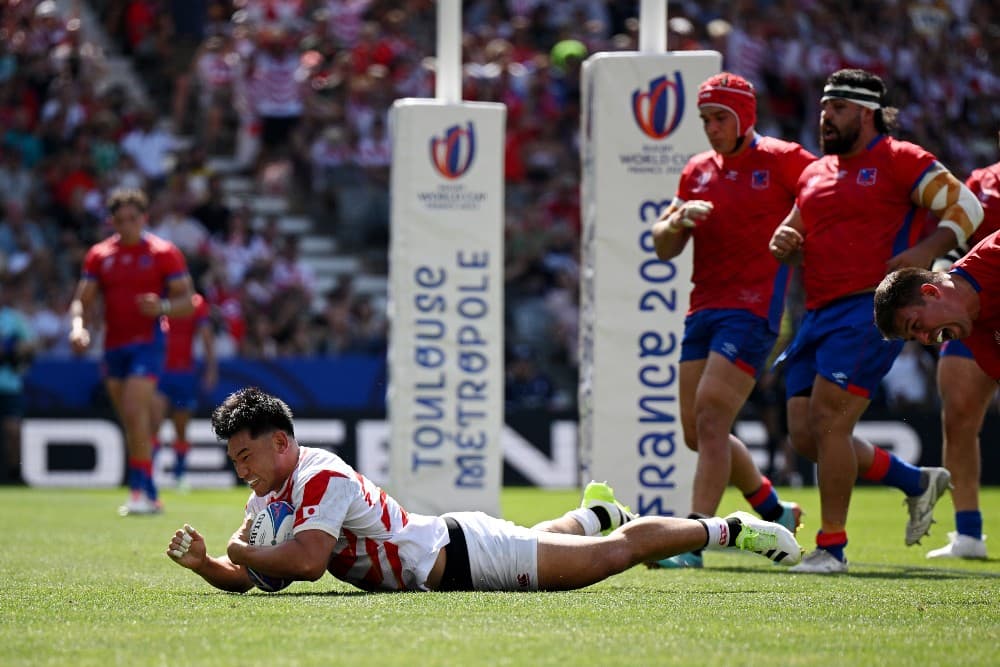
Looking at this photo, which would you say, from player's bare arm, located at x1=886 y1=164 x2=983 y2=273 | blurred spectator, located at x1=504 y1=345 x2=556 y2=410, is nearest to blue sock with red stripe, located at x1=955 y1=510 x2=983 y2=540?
player's bare arm, located at x1=886 y1=164 x2=983 y2=273

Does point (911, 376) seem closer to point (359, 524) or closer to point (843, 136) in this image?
point (843, 136)

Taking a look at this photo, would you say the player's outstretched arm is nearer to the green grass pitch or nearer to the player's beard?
the green grass pitch

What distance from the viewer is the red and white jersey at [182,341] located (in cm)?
1850

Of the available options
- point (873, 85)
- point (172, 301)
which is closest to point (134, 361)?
point (172, 301)

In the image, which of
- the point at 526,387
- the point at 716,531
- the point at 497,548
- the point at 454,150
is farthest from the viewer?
the point at 526,387

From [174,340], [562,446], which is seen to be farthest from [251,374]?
[562,446]

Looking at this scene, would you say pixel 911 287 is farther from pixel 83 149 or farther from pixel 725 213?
pixel 83 149

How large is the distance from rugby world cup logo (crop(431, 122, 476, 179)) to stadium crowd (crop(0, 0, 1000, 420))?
24.4ft

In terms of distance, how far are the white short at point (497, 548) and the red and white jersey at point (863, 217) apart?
102 inches

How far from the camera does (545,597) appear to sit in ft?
22.6

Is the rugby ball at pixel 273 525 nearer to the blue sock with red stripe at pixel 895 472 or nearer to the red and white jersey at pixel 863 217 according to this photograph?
the red and white jersey at pixel 863 217

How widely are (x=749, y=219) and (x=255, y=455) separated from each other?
3.70 meters

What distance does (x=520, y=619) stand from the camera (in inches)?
238

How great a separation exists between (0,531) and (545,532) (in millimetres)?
5979
